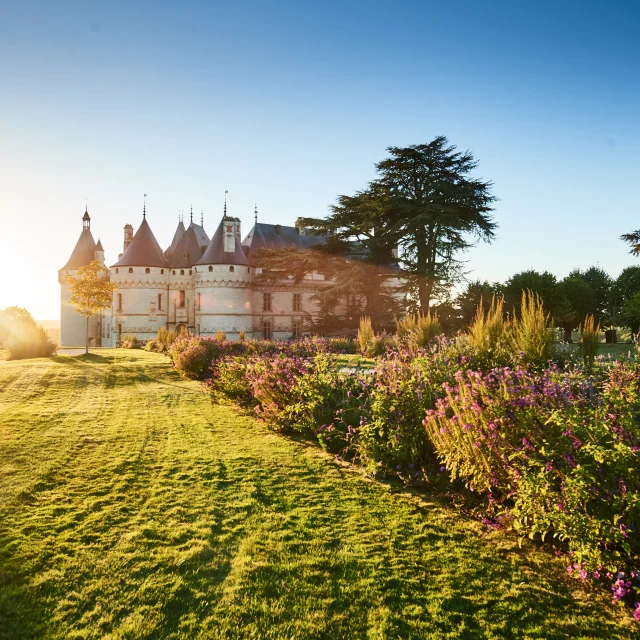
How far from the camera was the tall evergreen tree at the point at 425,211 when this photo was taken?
2577 centimetres

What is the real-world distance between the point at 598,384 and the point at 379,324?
23.2 meters

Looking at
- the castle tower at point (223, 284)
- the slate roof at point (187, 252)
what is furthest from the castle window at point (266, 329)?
the slate roof at point (187, 252)

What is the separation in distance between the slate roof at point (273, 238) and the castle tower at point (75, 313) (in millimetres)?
14349

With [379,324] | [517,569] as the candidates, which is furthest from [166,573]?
[379,324]

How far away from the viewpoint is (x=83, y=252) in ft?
134

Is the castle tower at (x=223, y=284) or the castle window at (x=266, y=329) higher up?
the castle tower at (x=223, y=284)

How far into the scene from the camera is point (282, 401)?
7.93 m

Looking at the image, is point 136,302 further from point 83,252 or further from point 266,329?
point 266,329

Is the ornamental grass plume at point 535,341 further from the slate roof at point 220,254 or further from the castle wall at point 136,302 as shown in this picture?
the castle wall at point 136,302

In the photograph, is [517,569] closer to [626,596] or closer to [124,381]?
[626,596]

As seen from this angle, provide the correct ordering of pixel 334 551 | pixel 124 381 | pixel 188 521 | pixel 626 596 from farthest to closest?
pixel 124 381 < pixel 188 521 < pixel 334 551 < pixel 626 596

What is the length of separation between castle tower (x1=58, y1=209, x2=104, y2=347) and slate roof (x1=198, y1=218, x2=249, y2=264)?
12.5m

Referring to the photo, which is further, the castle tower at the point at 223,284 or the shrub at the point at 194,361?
the castle tower at the point at 223,284

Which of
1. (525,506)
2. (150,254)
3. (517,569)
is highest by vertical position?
(150,254)
